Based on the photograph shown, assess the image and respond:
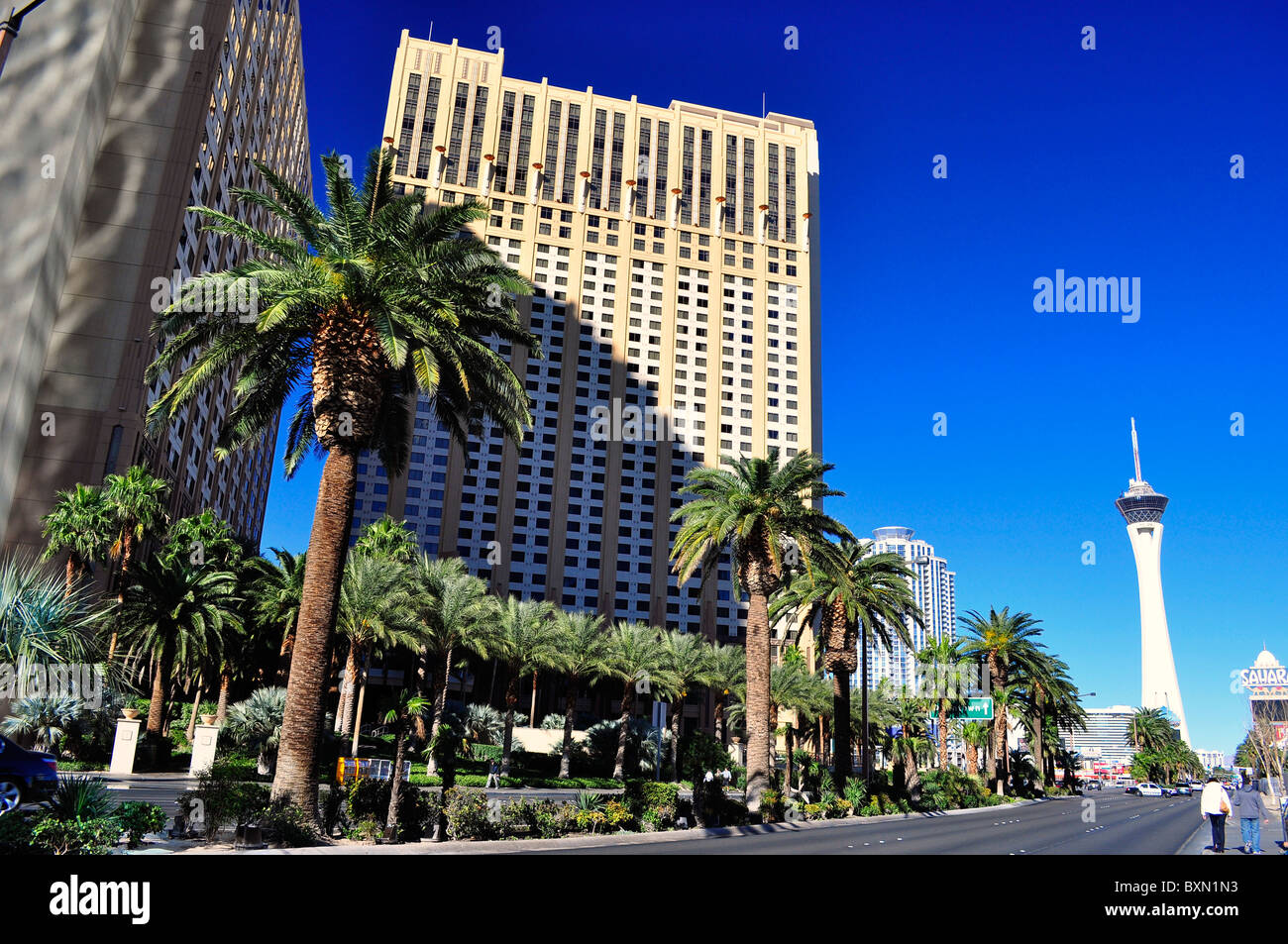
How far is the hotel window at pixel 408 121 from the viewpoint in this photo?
102125mm

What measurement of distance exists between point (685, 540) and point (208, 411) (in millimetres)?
46928

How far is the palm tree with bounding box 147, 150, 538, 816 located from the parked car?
3903mm

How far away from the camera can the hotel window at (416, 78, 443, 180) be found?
102750 millimetres

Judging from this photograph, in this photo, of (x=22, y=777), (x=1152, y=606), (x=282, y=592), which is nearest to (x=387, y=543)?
(x=282, y=592)

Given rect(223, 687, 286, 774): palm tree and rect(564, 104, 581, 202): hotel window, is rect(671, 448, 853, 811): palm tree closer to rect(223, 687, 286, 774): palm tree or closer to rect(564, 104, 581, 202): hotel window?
rect(223, 687, 286, 774): palm tree

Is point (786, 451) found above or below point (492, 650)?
above

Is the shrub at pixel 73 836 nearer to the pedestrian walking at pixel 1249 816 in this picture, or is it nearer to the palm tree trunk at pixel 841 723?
the pedestrian walking at pixel 1249 816

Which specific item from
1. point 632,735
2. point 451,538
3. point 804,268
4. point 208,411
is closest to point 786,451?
point 804,268

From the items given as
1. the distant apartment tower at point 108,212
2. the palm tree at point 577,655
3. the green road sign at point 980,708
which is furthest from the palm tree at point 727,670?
the distant apartment tower at point 108,212


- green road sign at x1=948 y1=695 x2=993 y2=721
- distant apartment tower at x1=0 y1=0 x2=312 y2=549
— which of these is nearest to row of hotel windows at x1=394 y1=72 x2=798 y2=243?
distant apartment tower at x1=0 y1=0 x2=312 y2=549

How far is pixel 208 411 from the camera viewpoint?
214 feet

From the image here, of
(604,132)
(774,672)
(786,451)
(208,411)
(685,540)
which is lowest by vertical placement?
(774,672)
